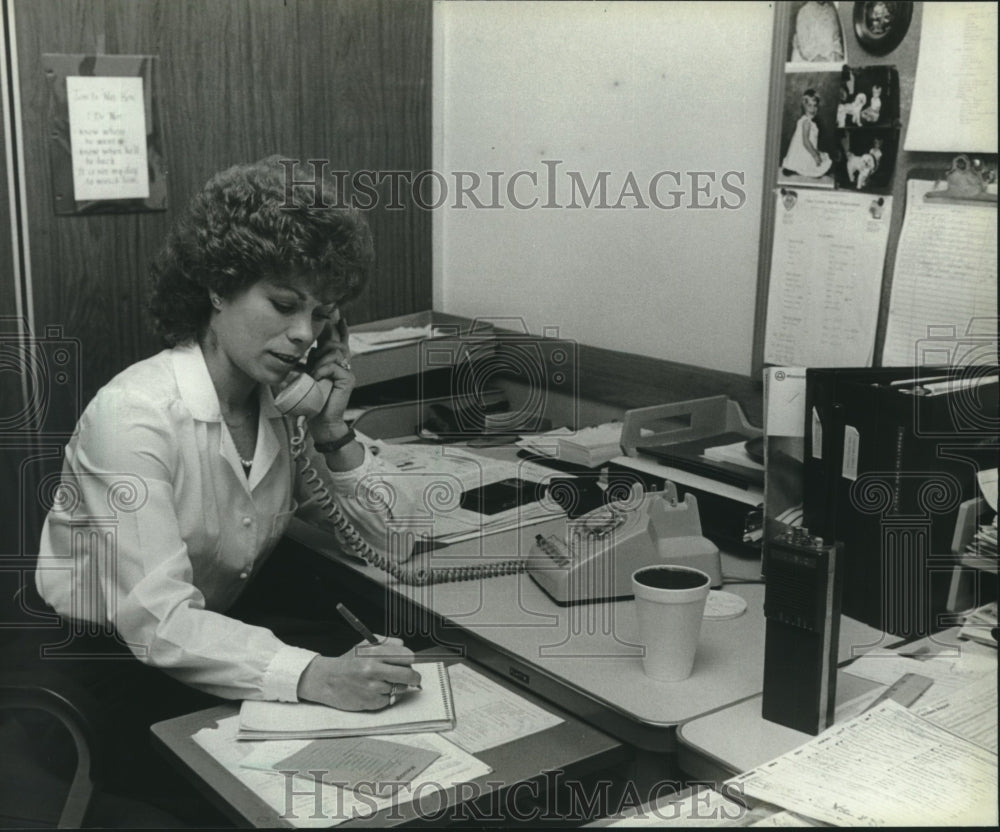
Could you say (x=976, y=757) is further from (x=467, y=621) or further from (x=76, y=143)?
(x=76, y=143)

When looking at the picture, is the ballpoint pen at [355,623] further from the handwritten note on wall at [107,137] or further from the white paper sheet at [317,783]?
the handwritten note on wall at [107,137]

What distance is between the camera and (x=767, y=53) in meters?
1.92

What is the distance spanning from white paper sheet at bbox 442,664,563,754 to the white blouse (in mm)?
205

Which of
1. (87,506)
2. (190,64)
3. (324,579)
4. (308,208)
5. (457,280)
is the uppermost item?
(190,64)

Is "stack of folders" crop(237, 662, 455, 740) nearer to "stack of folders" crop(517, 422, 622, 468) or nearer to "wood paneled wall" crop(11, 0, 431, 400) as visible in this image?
"stack of folders" crop(517, 422, 622, 468)

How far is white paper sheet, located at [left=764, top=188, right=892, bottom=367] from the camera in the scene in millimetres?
1822

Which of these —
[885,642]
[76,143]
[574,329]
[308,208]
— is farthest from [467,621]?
[76,143]

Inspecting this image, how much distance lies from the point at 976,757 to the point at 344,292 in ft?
3.58

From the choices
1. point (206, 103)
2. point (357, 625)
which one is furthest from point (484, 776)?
point (206, 103)

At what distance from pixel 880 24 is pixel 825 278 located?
42 centimetres

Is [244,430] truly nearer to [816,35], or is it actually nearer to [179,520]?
[179,520]

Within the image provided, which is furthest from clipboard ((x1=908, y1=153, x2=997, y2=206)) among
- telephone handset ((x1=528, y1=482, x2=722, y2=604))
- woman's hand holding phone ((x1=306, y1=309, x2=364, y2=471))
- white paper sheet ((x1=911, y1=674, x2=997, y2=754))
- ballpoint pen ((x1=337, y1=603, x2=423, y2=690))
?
ballpoint pen ((x1=337, y1=603, x2=423, y2=690))

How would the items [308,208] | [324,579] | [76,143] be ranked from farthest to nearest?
1. [76,143]
2. [324,579]
3. [308,208]

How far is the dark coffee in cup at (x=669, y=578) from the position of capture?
4.33ft
